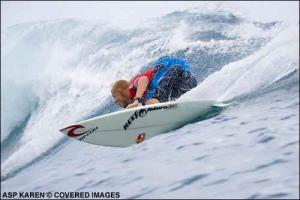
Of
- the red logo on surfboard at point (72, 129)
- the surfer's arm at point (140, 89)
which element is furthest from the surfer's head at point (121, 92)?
the red logo on surfboard at point (72, 129)

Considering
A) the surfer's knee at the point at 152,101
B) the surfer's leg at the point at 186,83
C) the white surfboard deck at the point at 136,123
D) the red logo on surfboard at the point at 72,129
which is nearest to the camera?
the white surfboard deck at the point at 136,123

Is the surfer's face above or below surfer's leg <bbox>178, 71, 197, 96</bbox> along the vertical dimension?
below

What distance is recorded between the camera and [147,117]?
9359 mm

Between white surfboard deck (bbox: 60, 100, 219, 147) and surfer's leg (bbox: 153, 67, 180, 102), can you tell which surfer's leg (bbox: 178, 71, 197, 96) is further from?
white surfboard deck (bbox: 60, 100, 219, 147)

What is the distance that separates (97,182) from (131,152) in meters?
1.26

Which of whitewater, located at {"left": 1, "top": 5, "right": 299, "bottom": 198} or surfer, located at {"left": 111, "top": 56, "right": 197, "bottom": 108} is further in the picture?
surfer, located at {"left": 111, "top": 56, "right": 197, "bottom": 108}

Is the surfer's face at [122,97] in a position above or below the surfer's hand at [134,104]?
above

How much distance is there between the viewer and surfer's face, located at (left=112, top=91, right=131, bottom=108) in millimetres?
9461

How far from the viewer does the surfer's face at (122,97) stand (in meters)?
9.46

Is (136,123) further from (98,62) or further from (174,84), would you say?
(98,62)

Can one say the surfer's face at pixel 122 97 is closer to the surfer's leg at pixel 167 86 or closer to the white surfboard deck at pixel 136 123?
the white surfboard deck at pixel 136 123

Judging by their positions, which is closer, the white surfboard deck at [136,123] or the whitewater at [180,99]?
the whitewater at [180,99]

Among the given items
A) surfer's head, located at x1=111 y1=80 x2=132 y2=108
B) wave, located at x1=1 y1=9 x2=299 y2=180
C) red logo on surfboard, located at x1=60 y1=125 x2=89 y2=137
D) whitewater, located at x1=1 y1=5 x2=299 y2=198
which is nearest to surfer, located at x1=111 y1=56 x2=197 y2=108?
surfer's head, located at x1=111 y1=80 x2=132 y2=108

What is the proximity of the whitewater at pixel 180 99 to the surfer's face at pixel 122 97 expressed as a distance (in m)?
0.82
